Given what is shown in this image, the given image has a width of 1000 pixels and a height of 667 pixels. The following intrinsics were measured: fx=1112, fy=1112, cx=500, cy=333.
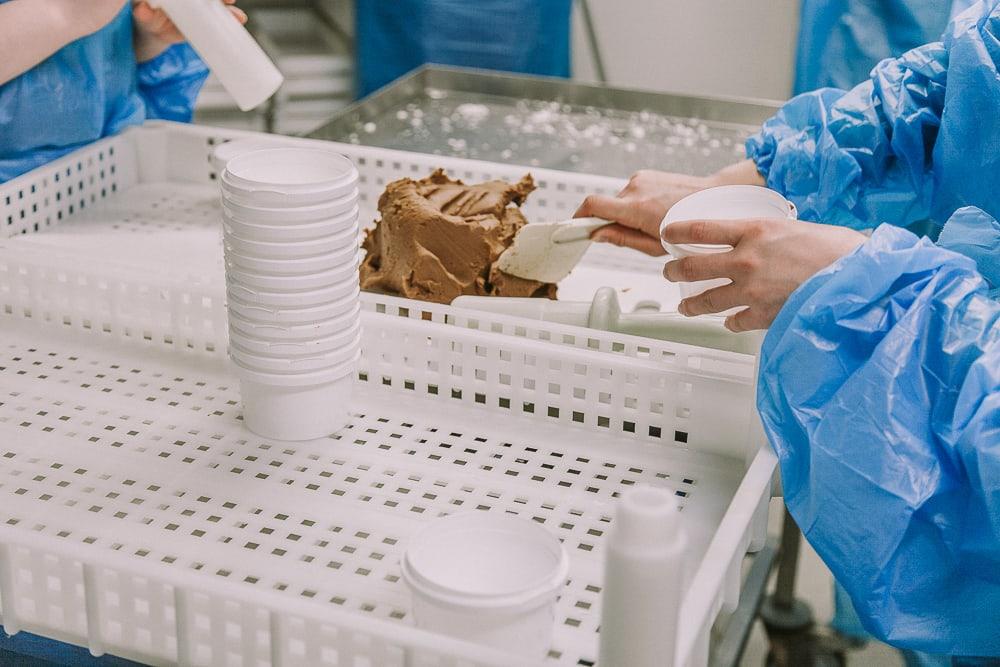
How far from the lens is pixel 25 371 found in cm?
144

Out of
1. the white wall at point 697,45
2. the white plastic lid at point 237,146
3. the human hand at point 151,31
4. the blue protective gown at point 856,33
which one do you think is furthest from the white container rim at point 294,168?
the white wall at point 697,45

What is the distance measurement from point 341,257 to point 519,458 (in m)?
0.31

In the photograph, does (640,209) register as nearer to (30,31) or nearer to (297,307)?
(297,307)

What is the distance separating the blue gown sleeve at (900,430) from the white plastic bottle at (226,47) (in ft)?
3.41

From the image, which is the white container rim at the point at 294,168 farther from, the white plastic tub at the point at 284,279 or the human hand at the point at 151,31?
the human hand at the point at 151,31

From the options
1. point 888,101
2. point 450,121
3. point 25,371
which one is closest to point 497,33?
point 450,121

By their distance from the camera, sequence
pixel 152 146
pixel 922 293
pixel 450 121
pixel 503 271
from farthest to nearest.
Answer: pixel 450 121 < pixel 152 146 < pixel 503 271 < pixel 922 293

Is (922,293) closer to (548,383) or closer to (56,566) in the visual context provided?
(548,383)

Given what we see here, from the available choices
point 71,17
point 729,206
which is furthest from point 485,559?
point 71,17

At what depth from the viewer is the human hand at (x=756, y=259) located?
1200 millimetres

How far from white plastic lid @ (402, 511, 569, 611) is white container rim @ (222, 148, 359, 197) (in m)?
0.39

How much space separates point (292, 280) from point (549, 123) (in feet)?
5.84

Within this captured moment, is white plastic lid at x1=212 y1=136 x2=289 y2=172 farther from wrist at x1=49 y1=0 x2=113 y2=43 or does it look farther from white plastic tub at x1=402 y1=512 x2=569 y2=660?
white plastic tub at x1=402 y1=512 x2=569 y2=660

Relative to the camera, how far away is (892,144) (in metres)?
1.67
